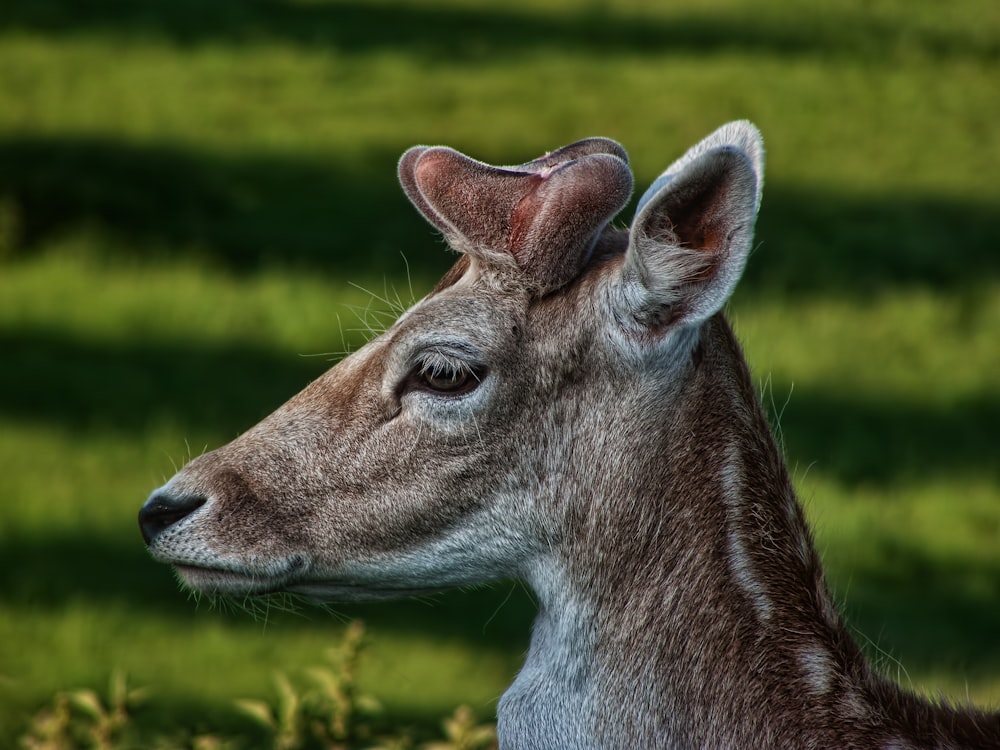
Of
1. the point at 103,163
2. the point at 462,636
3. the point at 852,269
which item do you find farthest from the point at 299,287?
the point at 852,269

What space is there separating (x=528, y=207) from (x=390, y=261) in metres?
5.80

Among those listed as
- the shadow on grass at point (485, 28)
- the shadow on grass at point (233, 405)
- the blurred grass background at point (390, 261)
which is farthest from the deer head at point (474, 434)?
the shadow on grass at point (485, 28)

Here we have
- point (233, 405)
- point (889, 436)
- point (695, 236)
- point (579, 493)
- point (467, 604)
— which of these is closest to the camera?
point (695, 236)

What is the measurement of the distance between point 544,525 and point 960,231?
7677mm

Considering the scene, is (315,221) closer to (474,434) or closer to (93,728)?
(93,728)

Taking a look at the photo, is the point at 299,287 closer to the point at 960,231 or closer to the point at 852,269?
the point at 852,269

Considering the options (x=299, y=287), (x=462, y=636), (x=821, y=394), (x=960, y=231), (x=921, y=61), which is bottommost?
(x=462, y=636)

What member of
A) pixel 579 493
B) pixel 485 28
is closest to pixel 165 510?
pixel 579 493

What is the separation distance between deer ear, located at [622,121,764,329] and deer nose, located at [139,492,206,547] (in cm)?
114

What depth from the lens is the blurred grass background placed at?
6.31 m

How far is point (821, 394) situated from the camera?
8.43 m

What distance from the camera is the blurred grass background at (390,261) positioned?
631 cm

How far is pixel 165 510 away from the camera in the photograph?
3330mm

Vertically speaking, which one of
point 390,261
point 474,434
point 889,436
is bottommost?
point 474,434
